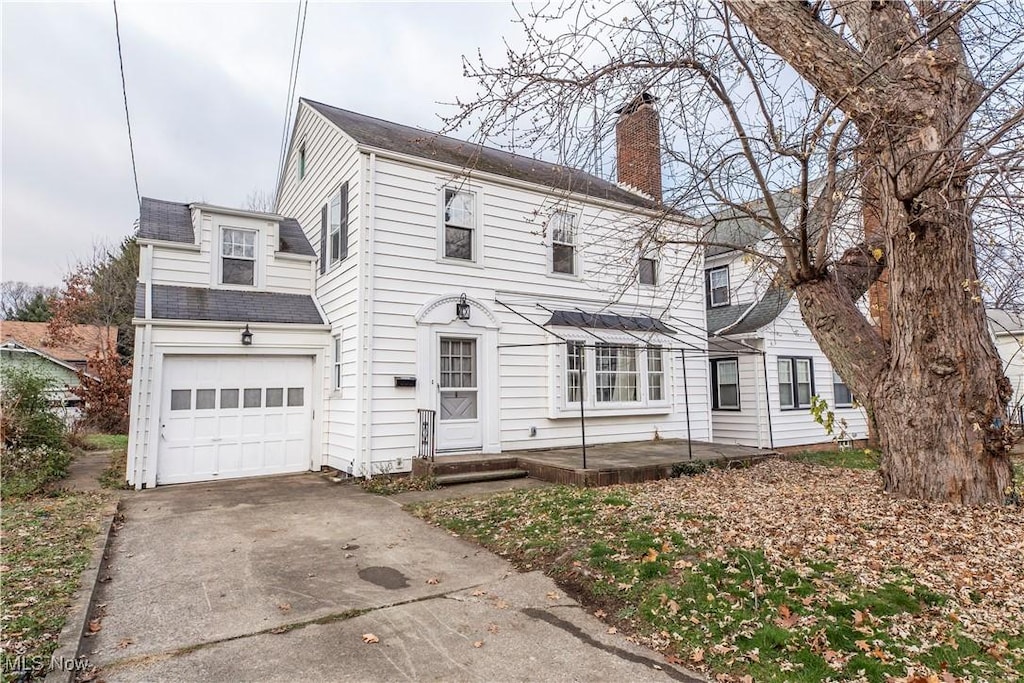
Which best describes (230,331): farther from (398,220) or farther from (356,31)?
(356,31)

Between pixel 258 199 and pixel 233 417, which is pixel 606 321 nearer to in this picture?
pixel 233 417

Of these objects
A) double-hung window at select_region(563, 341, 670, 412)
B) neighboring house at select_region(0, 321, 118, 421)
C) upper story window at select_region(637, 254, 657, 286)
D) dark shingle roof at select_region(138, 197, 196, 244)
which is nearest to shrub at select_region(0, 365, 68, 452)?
dark shingle roof at select_region(138, 197, 196, 244)

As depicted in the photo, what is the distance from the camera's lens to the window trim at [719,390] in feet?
46.0

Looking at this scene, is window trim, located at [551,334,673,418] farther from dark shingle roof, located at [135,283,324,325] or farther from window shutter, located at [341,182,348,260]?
dark shingle roof, located at [135,283,324,325]

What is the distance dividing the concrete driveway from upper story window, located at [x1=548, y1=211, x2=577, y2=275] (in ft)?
21.4

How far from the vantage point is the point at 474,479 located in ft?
28.0

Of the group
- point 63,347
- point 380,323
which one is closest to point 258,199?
point 63,347

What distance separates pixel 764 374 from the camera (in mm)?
13008

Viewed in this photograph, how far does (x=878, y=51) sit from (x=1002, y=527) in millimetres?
4563

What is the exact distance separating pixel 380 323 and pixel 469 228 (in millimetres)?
2550

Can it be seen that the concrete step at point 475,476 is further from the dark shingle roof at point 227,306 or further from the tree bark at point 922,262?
the tree bark at point 922,262

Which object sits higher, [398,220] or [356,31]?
[356,31]

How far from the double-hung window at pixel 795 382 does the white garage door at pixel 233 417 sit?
1135 cm

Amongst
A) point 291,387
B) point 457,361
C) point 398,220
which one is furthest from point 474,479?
point 398,220
